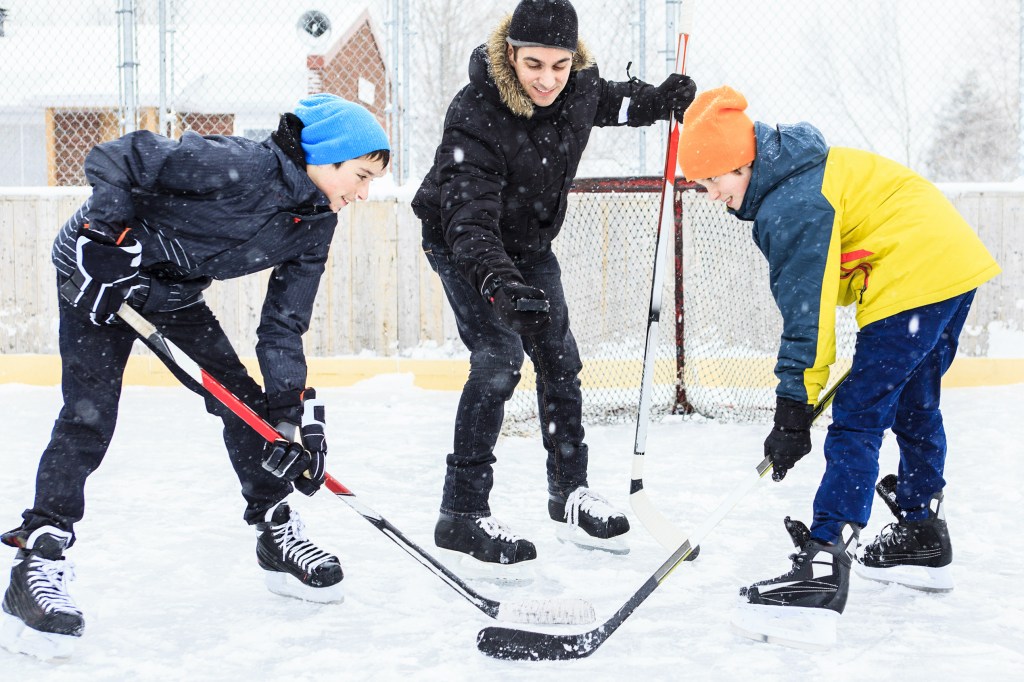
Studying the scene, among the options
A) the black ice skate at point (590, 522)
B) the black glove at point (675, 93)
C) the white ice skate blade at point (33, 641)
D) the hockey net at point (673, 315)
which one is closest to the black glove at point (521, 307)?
the black ice skate at point (590, 522)

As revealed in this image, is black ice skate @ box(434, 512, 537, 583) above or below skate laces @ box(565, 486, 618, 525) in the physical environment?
below

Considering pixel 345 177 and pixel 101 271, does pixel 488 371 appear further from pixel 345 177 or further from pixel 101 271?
pixel 101 271

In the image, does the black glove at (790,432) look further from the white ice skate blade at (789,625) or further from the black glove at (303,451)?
the black glove at (303,451)

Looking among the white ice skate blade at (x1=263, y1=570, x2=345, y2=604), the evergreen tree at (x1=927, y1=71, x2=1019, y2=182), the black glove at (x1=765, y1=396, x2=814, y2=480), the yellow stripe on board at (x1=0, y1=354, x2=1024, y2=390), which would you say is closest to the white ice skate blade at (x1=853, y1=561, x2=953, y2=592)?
the black glove at (x1=765, y1=396, x2=814, y2=480)

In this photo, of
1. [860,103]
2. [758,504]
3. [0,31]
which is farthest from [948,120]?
[758,504]

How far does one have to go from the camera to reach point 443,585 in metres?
2.52

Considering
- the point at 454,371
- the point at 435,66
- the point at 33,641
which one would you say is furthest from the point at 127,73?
the point at 435,66

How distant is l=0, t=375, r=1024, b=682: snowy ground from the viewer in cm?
202

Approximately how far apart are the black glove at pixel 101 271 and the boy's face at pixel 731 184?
4.40 feet

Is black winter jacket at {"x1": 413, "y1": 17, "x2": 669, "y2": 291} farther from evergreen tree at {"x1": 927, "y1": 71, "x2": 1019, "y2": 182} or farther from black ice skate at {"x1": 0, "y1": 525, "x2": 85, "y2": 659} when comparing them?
evergreen tree at {"x1": 927, "y1": 71, "x2": 1019, "y2": 182}

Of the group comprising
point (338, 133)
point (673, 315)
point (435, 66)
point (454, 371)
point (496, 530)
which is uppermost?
point (435, 66)

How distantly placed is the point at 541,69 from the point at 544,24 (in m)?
0.12

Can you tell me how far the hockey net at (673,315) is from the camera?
199 inches

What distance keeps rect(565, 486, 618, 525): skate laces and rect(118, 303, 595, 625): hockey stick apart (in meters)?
0.58
